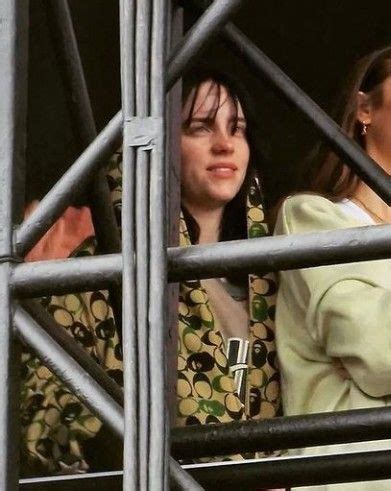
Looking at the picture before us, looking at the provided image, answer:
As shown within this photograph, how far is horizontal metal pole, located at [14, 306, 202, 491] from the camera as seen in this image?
3.38 meters

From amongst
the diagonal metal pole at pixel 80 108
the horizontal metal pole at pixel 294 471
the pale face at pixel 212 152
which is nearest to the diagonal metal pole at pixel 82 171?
the diagonal metal pole at pixel 80 108

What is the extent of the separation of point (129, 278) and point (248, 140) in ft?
4.24

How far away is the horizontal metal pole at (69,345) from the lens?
369 centimetres

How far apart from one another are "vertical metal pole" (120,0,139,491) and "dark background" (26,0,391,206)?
1963 millimetres

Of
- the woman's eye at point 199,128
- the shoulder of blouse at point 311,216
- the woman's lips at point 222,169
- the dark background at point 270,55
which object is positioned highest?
the dark background at point 270,55

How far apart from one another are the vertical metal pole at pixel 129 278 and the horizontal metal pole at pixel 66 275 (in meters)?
0.06

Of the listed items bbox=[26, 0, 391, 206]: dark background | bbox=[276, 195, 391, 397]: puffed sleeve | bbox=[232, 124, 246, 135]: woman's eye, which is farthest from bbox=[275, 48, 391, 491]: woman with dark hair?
bbox=[26, 0, 391, 206]: dark background

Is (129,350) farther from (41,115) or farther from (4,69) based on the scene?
(41,115)

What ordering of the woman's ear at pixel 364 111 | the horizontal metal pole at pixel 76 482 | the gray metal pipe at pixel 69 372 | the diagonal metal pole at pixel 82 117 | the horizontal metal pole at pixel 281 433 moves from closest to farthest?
the gray metal pipe at pixel 69 372 → the horizontal metal pole at pixel 281 433 → the horizontal metal pole at pixel 76 482 → the diagonal metal pole at pixel 82 117 → the woman's ear at pixel 364 111

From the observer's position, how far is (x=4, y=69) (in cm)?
369

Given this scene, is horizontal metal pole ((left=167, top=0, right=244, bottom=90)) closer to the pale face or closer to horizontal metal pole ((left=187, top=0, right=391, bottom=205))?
horizontal metal pole ((left=187, top=0, right=391, bottom=205))

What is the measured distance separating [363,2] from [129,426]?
271cm

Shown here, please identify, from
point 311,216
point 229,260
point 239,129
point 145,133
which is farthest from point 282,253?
point 239,129

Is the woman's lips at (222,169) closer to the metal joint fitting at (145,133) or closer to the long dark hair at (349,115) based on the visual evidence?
the long dark hair at (349,115)
